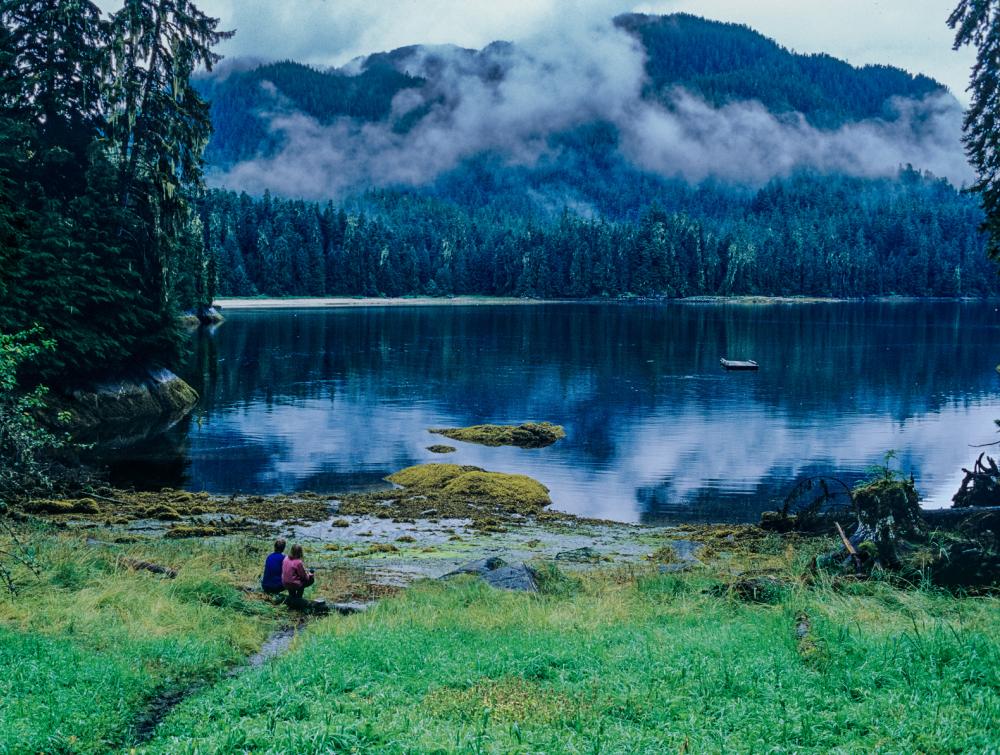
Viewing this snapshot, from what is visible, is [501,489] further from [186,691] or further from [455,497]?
[186,691]

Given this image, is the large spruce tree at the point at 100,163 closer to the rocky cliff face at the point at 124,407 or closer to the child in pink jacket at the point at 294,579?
the rocky cliff face at the point at 124,407

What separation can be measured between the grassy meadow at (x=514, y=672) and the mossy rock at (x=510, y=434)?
86.2ft

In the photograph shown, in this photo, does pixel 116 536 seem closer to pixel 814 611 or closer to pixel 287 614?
pixel 287 614

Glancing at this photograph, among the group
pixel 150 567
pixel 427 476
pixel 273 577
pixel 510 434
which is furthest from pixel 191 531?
pixel 510 434

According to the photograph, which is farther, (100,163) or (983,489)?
(100,163)

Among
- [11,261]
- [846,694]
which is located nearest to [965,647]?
[846,694]

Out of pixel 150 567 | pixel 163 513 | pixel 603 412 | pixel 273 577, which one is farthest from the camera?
pixel 603 412

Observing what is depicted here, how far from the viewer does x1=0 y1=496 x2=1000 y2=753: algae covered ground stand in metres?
8.43

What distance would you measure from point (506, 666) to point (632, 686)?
1.67 metres

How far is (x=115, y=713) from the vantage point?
9.49 metres

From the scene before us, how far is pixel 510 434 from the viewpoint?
4278 cm

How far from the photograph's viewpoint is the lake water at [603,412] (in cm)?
3491

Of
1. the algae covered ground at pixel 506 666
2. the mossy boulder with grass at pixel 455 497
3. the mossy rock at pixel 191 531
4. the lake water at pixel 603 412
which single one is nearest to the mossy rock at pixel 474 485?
the mossy boulder with grass at pixel 455 497

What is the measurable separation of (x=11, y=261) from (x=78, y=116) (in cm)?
1954
